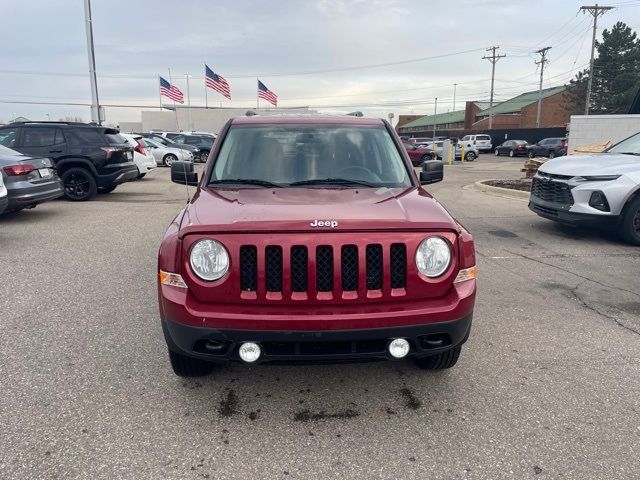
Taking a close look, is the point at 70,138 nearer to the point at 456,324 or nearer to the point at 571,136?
the point at 456,324

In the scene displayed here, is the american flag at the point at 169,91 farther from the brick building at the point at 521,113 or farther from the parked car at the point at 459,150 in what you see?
the brick building at the point at 521,113

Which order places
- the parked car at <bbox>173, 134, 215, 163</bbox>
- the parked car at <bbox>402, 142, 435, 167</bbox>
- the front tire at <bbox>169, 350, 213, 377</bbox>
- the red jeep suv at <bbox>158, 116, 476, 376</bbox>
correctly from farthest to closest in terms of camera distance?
the parked car at <bbox>402, 142, 435, 167</bbox> < the parked car at <bbox>173, 134, 215, 163</bbox> < the front tire at <bbox>169, 350, 213, 377</bbox> < the red jeep suv at <bbox>158, 116, 476, 376</bbox>

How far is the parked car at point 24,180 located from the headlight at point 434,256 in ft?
25.6

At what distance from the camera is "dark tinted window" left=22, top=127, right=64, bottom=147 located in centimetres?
1147

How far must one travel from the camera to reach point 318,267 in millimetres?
2699

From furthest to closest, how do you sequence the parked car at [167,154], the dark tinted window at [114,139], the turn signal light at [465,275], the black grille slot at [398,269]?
the parked car at [167,154], the dark tinted window at [114,139], the turn signal light at [465,275], the black grille slot at [398,269]

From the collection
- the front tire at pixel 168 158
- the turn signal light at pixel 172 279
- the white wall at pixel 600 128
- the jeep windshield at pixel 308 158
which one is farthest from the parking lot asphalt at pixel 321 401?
the front tire at pixel 168 158

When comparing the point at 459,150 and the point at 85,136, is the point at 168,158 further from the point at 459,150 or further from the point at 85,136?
the point at 459,150

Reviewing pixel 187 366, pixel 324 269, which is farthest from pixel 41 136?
pixel 324 269

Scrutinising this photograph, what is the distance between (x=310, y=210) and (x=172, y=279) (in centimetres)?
88

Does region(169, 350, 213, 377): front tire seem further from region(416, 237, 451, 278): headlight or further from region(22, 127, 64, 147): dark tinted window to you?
region(22, 127, 64, 147): dark tinted window

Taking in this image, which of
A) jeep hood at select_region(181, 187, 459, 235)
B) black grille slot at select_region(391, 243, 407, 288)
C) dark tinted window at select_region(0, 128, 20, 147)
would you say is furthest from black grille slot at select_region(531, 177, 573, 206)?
dark tinted window at select_region(0, 128, 20, 147)

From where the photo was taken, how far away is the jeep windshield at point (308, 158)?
3.80m

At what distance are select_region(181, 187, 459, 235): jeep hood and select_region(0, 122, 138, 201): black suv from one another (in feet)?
31.0
